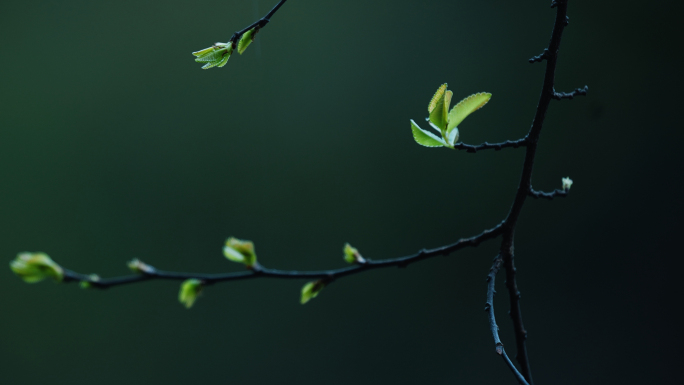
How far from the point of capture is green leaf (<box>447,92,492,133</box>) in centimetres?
36

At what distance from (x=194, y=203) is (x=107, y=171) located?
0.27 m

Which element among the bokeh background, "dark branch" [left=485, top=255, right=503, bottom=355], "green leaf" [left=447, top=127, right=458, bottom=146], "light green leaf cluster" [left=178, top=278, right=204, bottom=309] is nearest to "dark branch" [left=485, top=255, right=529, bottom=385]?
"dark branch" [left=485, top=255, right=503, bottom=355]

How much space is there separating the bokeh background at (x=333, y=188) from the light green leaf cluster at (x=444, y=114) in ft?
3.07

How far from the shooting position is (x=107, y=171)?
1.27 meters

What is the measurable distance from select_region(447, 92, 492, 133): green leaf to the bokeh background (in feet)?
3.07

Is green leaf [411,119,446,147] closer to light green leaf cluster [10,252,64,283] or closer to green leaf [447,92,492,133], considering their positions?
green leaf [447,92,492,133]

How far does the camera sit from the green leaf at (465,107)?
1.20 feet

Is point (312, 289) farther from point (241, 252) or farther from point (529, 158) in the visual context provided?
point (529, 158)

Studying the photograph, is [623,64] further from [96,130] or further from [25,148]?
[25,148]

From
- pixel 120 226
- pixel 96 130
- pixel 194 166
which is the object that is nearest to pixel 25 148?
pixel 96 130

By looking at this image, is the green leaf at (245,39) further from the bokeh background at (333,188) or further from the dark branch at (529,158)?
the bokeh background at (333,188)

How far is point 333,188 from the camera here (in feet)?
4.36

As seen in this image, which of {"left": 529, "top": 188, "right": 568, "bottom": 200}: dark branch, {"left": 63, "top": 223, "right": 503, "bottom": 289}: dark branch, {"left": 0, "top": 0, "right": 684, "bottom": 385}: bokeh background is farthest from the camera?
{"left": 0, "top": 0, "right": 684, "bottom": 385}: bokeh background

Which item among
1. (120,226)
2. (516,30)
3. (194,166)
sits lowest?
(120,226)
